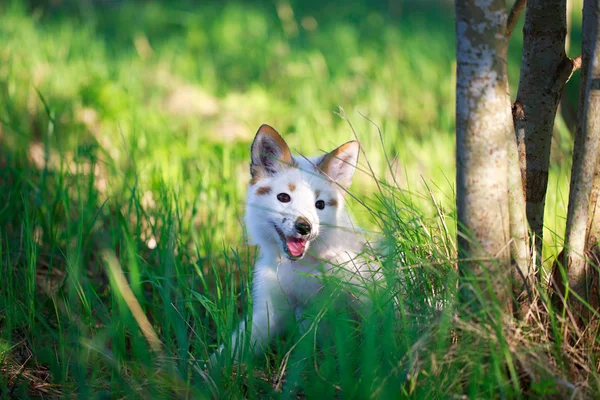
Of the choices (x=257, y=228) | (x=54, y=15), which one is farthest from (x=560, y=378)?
(x=54, y=15)

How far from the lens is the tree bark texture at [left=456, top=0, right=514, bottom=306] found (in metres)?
1.76

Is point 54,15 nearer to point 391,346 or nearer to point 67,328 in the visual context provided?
point 67,328

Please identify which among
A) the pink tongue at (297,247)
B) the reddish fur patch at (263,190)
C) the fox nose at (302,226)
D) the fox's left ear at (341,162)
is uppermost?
the fox's left ear at (341,162)

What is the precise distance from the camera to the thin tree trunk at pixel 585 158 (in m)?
1.90

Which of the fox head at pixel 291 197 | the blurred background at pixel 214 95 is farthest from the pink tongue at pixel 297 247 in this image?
the blurred background at pixel 214 95

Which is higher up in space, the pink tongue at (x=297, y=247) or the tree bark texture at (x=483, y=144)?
the tree bark texture at (x=483, y=144)

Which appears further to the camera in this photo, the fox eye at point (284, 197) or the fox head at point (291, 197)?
the fox eye at point (284, 197)

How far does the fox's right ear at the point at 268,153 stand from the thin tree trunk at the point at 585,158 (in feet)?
3.57

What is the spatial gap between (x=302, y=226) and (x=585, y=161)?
0.98 meters

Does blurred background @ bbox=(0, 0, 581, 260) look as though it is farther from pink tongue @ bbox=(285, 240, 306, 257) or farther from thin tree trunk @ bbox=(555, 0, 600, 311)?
thin tree trunk @ bbox=(555, 0, 600, 311)

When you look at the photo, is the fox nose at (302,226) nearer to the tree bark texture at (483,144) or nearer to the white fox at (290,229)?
the white fox at (290,229)

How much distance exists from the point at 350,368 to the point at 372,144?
2.49 metres

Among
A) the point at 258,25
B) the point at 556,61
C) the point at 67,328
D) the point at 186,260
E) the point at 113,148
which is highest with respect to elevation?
the point at 258,25

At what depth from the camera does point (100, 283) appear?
Answer: 2914 millimetres
